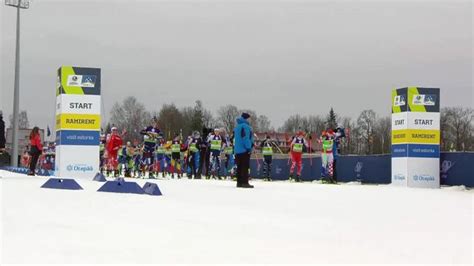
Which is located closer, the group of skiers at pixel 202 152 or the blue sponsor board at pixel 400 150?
the blue sponsor board at pixel 400 150

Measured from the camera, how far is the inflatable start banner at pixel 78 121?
67.4 ft

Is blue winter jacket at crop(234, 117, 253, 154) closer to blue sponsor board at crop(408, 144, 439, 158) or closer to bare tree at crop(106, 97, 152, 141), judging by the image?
blue sponsor board at crop(408, 144, 439, 158)

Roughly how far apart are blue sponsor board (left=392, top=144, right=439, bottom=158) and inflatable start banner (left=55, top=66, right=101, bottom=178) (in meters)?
10.4

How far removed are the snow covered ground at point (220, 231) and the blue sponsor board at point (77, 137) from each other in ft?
31.8

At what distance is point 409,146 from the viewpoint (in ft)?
71.9

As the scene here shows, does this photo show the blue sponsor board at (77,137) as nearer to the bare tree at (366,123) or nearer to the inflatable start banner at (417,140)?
the inflatable start banner at (417,140)

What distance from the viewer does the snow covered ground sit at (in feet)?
18.1

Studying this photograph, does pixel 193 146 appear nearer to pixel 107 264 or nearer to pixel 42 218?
pixel 42 218

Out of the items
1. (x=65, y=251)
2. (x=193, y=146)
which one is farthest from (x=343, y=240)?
Result: (x=193, y=146)

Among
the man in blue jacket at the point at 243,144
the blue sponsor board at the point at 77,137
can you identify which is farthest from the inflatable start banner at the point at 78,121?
the man in blue jacket at the point at 243,144

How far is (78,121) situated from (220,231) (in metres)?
14.6

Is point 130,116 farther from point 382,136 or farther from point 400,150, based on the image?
point 400,150

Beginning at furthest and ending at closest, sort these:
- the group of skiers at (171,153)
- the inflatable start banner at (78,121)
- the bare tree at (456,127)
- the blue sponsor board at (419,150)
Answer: the bare tree at (456,127) → the group of skiers at (171,153) → the blue sponsor board at (419,150) → the inflatable start banner at (78,121)

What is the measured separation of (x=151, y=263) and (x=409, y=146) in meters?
18.1
